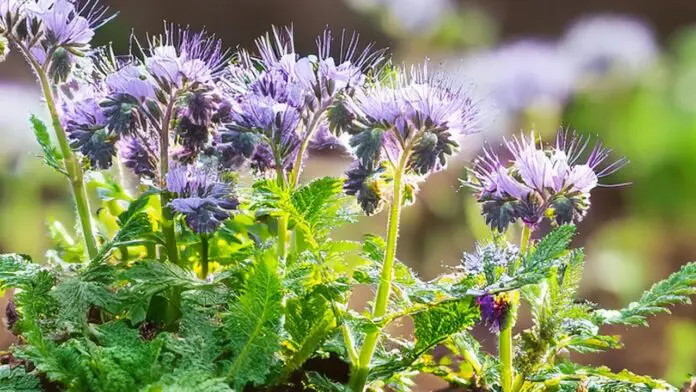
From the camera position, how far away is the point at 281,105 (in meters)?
0.76

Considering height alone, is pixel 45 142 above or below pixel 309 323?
above

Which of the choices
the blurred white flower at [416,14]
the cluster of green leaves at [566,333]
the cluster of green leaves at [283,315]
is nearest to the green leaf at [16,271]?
the cluster of green leaves at [283,315]

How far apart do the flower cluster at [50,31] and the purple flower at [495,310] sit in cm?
38

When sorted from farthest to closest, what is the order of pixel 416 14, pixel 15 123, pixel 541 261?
1. pixel 416 14
2. pixel 15 123
3. pixel 541 261

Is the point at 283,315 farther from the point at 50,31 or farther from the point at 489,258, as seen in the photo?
the point at 50,31

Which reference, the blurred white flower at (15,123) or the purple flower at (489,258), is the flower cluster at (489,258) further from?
the blurred white flower at (15,123)

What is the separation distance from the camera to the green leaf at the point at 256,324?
719 mm

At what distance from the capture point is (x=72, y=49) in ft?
2.66

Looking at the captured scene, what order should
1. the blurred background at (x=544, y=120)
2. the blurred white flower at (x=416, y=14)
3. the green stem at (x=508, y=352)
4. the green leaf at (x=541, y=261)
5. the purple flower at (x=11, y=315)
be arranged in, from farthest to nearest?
1. the blurred white flower at (x=416, y=14)
2. the blurred background at (x=544, y=120)
3. the purple flower at (x=11, y=315)
4. the green stem at (x=508, y=352)
5. the green leaf at (x=541, y=261)

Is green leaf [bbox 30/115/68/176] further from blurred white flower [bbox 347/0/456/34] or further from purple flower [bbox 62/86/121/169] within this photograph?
blurred white flower [bbox 347/0/456/34]

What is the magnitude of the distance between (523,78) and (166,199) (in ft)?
4.42

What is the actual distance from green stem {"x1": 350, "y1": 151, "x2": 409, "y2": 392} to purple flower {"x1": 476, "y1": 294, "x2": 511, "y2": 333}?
0.07 meters

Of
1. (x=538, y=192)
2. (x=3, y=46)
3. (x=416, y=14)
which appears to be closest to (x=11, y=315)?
(x=3, y=46)

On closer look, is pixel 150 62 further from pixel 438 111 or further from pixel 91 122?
pixel 438 111
